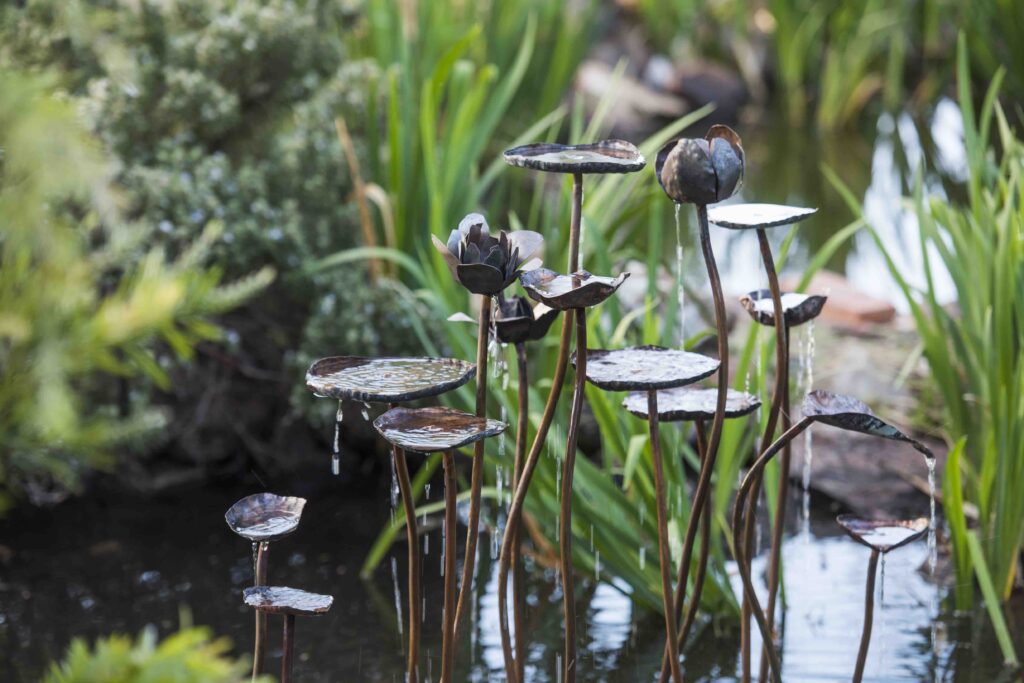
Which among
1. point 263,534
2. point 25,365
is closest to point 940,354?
point 263,534

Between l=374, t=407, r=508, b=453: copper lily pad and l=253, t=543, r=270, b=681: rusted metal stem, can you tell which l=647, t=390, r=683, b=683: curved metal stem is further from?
l=253, t=543, r=270, b=681: rusted metal stem

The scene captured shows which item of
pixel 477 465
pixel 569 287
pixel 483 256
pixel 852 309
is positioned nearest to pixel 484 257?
pixel 483 256

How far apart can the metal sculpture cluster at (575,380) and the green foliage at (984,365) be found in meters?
0.75

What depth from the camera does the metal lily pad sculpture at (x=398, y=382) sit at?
148 cm

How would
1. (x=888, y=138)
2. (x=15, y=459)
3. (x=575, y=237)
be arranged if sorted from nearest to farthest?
(x=575, y=237) → (x=15, y=459) → (x=888, y=138)

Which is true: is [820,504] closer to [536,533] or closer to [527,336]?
[536,533]

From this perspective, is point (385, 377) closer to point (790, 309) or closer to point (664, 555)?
point (664, 555)

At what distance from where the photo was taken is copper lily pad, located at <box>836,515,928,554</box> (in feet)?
5.88

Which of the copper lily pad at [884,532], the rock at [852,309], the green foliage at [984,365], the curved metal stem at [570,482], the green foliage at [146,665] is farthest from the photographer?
the rock at [852,309]

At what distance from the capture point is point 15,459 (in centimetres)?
176

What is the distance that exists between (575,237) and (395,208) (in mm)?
1889

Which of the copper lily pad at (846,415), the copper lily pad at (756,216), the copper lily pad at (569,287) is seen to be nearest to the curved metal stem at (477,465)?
the copper lily pad at (569,287)

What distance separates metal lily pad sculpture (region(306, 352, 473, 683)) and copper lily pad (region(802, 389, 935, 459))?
454 mm

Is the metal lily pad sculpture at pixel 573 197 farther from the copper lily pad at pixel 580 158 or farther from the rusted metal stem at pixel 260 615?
the rusted metal stem at pixel 260 615
